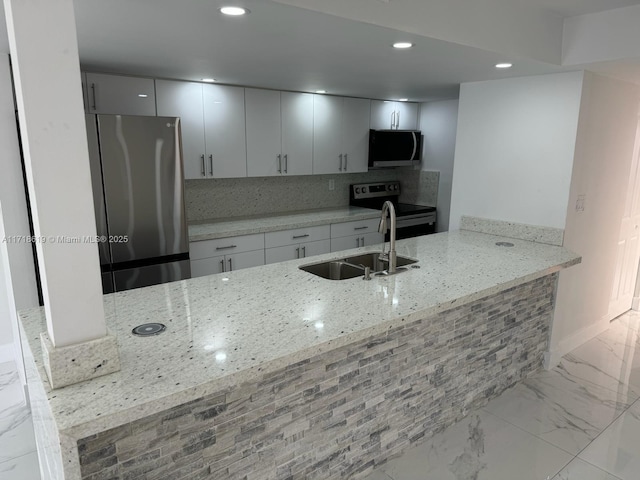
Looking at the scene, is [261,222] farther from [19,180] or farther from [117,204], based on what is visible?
[19,180]

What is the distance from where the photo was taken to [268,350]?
1.49 meters

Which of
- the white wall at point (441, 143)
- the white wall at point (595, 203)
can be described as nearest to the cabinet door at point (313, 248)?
the white wall at point (441, 143)

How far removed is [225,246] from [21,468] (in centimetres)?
197

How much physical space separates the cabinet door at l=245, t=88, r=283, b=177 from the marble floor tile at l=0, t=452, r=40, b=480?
2.61 meters

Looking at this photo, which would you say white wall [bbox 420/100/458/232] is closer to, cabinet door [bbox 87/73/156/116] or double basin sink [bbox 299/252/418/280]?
double basin sink [bbox 299/252/418/280]

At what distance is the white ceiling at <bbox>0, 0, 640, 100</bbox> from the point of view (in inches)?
68.8

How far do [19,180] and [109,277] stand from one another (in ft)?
2.63

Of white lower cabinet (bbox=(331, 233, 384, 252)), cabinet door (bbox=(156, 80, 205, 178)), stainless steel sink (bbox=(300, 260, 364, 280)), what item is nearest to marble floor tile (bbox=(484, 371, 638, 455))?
stainless steel sink (bbox=(300, 260, 364, 280))

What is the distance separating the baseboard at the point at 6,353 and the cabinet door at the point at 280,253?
209cm

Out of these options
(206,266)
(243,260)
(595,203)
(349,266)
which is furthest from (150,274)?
(595,203)

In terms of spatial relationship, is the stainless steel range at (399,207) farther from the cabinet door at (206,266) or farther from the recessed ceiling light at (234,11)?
the recessed ceiling light at (234,11)

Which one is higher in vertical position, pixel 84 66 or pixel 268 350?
pixel 84 66

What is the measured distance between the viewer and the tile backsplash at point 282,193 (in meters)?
A: 4.14

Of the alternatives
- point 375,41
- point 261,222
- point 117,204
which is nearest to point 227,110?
point 261,222
